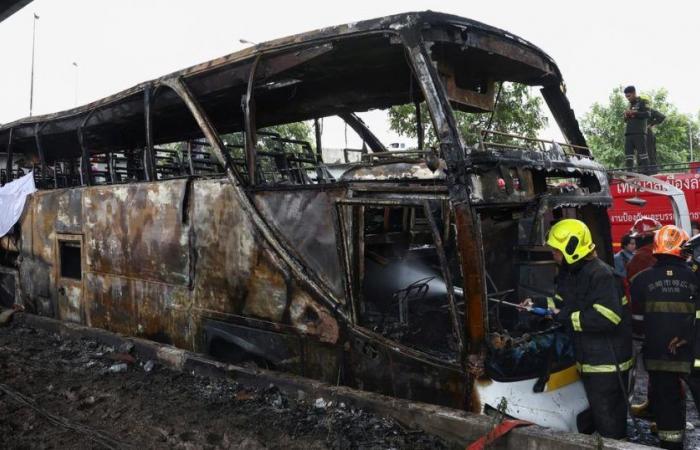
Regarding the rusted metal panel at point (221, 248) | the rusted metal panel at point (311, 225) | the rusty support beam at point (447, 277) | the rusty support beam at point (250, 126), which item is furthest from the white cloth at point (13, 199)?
the rusty support beam at point (447, 277)

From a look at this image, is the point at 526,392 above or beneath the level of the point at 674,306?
beneath

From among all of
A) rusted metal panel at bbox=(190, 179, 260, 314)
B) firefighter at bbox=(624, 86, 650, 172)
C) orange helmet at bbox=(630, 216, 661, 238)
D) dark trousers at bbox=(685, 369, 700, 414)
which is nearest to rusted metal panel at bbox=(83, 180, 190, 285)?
rusted metal panel at bbox=(190, 179, 260, 314)

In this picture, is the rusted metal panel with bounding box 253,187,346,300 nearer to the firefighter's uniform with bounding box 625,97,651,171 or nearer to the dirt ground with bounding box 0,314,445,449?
the dirt ground with bounding box 0,314,445,449

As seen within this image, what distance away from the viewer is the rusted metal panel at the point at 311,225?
375 cm

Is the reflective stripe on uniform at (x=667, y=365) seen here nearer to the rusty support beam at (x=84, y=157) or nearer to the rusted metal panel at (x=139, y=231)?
the rusted metal panel at (x=139, y=231)

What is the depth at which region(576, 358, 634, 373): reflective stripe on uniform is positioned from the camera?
319cm

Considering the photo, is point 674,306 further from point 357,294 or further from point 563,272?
point 357,294

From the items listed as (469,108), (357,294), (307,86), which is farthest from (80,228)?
(469,108)

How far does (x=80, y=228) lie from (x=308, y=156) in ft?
9.87

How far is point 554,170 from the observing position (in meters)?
3.82

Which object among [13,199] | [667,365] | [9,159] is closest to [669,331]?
[667,365]

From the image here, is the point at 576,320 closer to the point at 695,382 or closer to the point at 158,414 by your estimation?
the point at 695,382

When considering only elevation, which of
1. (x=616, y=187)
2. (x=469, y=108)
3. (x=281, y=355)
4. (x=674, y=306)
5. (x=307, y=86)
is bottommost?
(x=281, y=355)

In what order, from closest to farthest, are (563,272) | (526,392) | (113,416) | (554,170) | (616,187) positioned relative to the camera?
(526,392) < (563,272) < (554,170) < (113,416) < (616,187)
